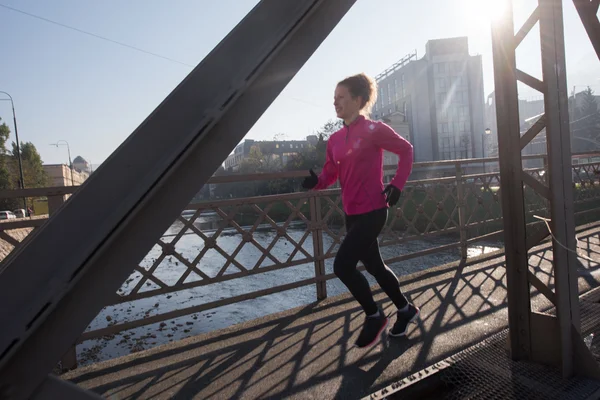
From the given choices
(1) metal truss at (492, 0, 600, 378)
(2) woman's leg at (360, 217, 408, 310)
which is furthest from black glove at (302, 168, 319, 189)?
(1) metal truss at (492, 0, 600, 378)

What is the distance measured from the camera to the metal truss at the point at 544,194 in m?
2.25

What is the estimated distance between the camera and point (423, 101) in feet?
180

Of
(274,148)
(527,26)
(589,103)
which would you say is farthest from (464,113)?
(527,26)

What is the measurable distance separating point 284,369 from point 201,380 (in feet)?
1.82

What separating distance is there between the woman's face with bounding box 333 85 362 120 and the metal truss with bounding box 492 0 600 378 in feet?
2.87

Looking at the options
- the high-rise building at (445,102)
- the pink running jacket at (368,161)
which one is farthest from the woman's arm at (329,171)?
the high-rise building at (445,102)

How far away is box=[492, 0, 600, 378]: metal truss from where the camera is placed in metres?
2.25

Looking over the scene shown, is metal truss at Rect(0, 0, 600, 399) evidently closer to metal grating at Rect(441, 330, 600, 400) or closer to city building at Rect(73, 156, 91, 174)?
metal grating at Rect(441, 330, 600, 400)

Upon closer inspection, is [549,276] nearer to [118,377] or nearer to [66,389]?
[118,377]

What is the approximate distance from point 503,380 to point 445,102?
58397 mm

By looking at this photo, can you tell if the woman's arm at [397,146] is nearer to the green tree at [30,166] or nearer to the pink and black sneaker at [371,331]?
the pink and black sneaker at [371,331]

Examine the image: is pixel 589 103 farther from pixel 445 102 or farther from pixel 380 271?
pixel 380 271

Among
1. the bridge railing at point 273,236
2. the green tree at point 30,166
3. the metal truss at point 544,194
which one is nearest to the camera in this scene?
the metal truss at point 544,194

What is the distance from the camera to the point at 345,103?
266 centimetres
